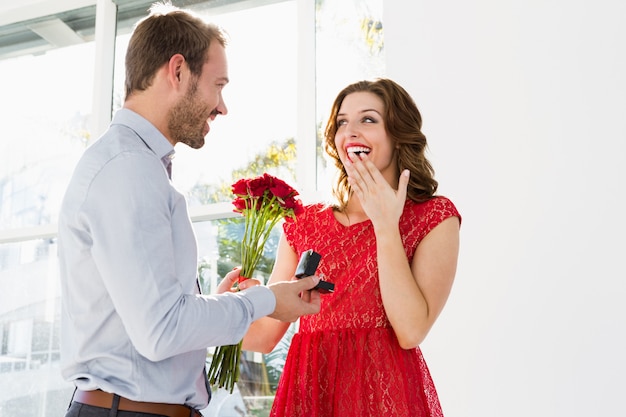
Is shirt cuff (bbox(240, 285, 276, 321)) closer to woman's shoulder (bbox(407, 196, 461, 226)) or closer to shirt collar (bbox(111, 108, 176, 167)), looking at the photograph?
shirt collar (bbox(111, 108, 176, 167))

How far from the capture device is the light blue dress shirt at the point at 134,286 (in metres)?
1.29

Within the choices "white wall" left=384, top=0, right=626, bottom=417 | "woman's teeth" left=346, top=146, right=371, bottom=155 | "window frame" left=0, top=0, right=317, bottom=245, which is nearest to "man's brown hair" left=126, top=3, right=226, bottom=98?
"woman's teeth" left=346, top=146, right=371, bottom=155

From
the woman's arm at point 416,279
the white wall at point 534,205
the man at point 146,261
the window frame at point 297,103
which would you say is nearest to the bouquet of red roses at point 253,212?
the man at point 146,261

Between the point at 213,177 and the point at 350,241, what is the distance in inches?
72.5

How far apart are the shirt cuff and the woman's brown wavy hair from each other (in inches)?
24.0

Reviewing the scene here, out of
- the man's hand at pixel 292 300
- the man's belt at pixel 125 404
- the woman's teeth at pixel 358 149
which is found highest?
the woman's teeth at pixel 358 149

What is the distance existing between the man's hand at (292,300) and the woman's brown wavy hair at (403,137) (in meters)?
0.46

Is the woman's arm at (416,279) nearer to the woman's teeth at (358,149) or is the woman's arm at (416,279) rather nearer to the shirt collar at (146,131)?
the woman's teeth at (358,149)

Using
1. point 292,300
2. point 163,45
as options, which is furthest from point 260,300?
point 163,45

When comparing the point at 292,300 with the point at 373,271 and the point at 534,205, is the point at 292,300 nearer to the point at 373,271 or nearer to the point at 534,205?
the point at 373,271

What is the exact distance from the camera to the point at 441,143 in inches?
113

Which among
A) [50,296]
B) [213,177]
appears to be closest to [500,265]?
[213,177]

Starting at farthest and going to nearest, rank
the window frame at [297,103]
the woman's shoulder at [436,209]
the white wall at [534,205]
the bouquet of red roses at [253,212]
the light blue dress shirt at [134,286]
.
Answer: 1. the window frame at [297,103]
2. the white wall at [534,205]
3. the woman's shoulder at [436,209]
4. the bouquet of red roses at [253,212]
5. the light blue dress shirt at [134,286]

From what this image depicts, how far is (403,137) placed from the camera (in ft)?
6.66
